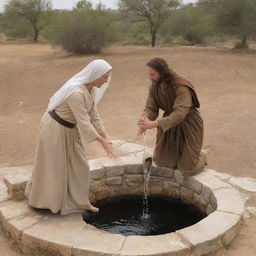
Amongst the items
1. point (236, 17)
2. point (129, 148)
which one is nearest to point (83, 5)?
point (236, 17)

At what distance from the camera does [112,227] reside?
450 cm

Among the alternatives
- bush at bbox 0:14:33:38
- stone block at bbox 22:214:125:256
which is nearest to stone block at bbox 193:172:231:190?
stone block at bbox 22:214:125:256

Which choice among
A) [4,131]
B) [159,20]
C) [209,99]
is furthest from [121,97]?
[159,20]

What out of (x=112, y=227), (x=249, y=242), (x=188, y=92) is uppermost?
(x=188, y=92)

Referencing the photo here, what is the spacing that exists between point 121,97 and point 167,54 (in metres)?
4.59

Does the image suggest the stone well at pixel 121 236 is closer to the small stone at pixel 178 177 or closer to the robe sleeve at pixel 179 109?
the small stone at pixel 178 177

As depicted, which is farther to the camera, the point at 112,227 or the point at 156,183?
the point at 156,183

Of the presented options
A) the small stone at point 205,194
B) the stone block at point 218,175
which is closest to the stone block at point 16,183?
the small stone at point 205,194

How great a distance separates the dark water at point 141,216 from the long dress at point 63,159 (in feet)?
2.32

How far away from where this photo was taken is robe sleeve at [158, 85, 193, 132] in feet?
→ 13.9

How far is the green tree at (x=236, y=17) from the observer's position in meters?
14.5

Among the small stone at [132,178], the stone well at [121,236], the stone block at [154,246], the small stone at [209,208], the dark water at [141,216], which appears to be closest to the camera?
the stone block at [154,246]

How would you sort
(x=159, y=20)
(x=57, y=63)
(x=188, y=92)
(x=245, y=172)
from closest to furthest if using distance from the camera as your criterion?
(x=188, y=92) → (x=245, y=172) → (x=57, y=63) → (x=159, y=20)

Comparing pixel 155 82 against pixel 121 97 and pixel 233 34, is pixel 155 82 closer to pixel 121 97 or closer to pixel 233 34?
pixel 121 97
